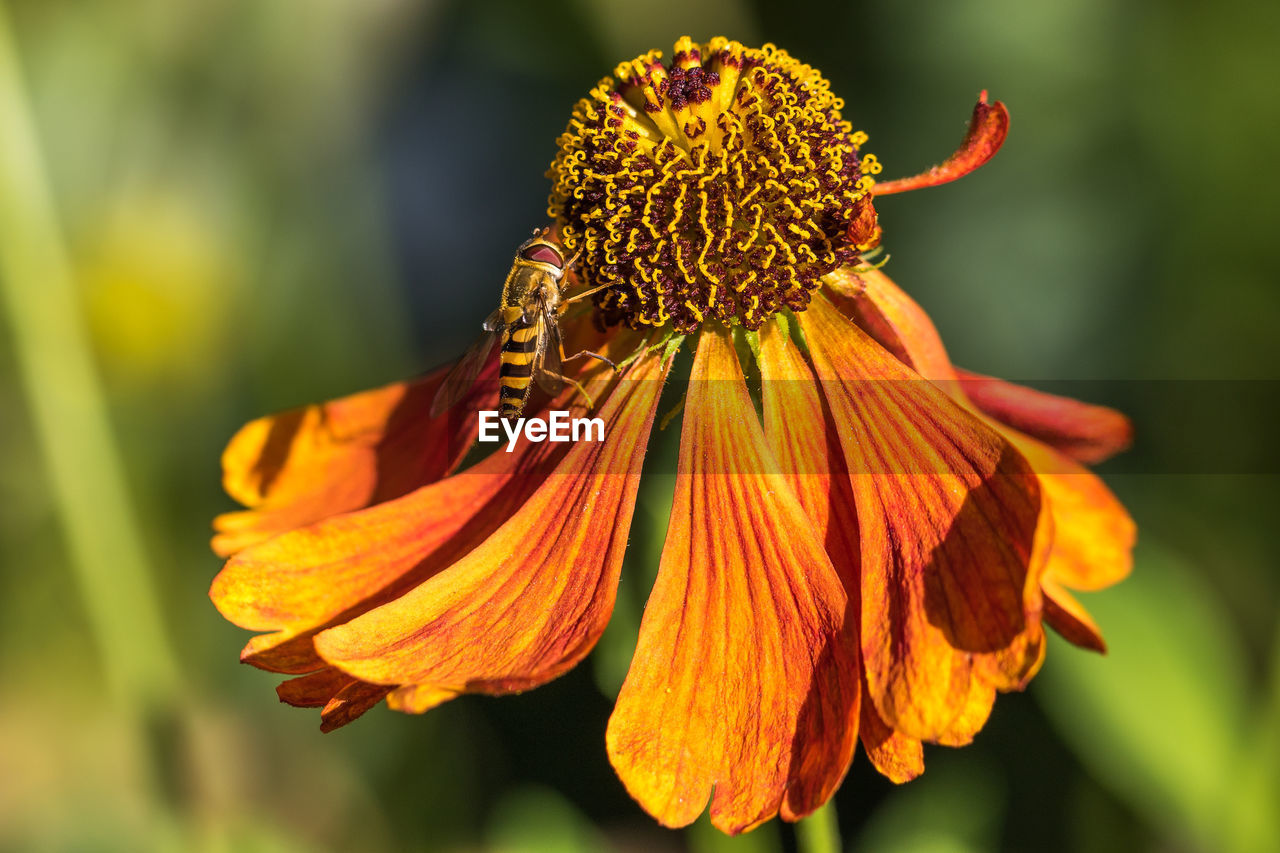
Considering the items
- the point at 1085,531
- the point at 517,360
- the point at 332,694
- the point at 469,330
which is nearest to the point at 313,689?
the point at 332,694

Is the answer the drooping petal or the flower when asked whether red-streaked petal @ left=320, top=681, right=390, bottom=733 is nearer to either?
the flower

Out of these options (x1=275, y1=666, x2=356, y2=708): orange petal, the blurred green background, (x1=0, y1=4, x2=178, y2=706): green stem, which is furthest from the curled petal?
(x1=0, y1=4, x2=178, y2=706): green stem

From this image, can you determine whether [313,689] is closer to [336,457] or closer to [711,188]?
[336,457]

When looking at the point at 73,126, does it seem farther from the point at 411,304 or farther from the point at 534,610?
the point at 534,610

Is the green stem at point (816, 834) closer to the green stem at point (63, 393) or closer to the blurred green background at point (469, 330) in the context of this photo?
the blurred green background at point (469, 330)

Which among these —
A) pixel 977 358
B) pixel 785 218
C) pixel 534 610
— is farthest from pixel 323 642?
pixel 977 358

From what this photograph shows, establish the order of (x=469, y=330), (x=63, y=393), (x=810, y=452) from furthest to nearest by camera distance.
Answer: (x=469, y=330)
(x=63, y=393)
(x=810, y=452)
